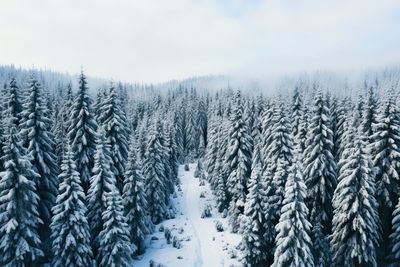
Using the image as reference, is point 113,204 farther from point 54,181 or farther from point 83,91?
point 83,91

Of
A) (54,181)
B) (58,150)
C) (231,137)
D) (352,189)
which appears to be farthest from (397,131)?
(58,150)

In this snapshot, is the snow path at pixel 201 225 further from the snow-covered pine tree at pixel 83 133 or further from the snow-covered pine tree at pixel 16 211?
the snow-covered pine tree at pixel 16 211

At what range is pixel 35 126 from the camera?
35.9 meters

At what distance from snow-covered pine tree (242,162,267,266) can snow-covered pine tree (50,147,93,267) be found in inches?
608

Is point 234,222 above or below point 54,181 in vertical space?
below

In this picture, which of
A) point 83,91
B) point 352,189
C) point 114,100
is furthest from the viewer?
point 114,100

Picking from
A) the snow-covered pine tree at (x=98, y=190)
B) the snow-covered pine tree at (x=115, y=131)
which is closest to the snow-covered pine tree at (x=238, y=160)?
the snow-covered pine tree at (x=115, y=131)

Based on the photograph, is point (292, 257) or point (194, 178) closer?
point (292, 257)

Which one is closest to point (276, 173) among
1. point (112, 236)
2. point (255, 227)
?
point (255, 227)

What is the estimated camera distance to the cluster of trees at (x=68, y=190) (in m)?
29.5

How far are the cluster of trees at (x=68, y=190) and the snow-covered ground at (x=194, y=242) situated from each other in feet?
8.78

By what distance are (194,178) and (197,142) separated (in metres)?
26.6

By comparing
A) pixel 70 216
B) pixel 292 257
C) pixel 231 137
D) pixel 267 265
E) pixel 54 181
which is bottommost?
pixel 267 265

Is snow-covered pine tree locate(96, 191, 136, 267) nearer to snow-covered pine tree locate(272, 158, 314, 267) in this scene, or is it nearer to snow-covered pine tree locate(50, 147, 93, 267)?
snow-covered pine tree locate(50, 147, 93, 267)
